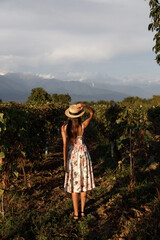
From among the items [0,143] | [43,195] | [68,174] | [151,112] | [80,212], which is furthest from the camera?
[151,112]

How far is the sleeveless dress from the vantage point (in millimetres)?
A: 3703

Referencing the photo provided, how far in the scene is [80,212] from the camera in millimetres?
4059

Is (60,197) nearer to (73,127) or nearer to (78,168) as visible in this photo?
(78,168)

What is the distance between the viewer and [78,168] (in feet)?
12.1

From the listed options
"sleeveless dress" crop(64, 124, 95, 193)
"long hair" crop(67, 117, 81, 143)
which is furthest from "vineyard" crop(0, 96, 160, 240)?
"long hair" crop(67, 117, 81, 143)

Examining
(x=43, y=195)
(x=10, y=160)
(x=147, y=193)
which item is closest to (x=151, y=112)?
(x=147, y=193)

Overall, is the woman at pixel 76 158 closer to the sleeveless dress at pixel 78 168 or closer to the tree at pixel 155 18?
the sleeveless dress at pixel 78 168

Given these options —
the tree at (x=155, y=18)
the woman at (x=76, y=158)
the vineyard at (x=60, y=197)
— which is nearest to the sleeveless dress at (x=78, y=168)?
the woman at (x=76, y=158)

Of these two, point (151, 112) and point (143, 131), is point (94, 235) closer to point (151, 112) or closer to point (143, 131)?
point (143, 131)

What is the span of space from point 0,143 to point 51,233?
1.96 meters

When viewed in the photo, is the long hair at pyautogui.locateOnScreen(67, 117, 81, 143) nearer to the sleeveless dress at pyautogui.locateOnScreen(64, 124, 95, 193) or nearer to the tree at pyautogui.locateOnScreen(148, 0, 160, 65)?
the sleeveless dress at pyautogui.locateOnScreen(64, 124, 95, 193)

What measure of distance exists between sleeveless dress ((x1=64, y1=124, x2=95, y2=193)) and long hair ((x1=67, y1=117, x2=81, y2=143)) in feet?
0.34

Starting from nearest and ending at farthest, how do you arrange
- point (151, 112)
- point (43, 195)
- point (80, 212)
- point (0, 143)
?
point (0, 143) < point (80, 212) < point (43, 195) < point (151, 112)

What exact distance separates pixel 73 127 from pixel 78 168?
85 centimetres
